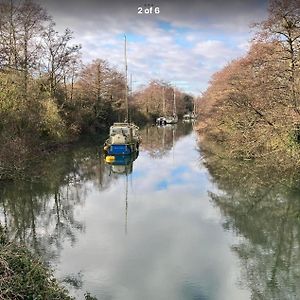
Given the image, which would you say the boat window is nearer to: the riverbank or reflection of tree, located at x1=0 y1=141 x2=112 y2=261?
reflection of tree, located at x1=0 y1=141 x2=112 y2=261

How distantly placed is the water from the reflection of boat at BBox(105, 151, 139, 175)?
1827 mm

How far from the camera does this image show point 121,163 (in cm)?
2155

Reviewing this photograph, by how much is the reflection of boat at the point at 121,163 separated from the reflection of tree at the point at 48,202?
62 centimetres

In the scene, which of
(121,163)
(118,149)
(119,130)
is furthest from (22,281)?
(119,130)

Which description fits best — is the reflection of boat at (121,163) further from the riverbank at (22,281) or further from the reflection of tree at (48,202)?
the riverbank at (22,281)

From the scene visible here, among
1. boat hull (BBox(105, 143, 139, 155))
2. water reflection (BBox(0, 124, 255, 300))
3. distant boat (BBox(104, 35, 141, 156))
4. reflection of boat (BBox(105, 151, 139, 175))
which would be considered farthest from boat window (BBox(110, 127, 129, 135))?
water reflection (BBox(0, 124, 255, 300))

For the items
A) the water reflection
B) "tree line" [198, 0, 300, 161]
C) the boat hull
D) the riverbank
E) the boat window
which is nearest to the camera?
the riverbank

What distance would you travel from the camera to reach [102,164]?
21.1m

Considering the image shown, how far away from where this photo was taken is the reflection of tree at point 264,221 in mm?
7629

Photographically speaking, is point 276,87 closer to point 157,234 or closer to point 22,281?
point 157,234

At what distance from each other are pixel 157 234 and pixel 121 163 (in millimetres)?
11656

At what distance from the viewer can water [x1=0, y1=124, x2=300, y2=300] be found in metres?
7.37

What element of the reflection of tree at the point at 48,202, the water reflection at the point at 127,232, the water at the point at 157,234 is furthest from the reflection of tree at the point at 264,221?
the reflection of tree at the point at 48,202

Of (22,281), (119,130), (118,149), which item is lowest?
(22,281)
